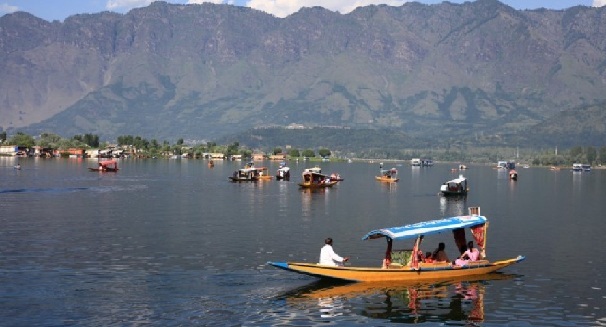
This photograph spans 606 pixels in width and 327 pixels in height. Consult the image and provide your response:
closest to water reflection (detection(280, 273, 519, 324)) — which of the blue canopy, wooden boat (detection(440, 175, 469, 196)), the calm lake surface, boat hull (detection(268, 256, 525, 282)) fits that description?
the calm lake surface

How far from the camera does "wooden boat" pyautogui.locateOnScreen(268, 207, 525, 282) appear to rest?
61.0 m

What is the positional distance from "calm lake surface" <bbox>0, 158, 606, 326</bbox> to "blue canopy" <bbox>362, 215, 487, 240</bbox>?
422cm

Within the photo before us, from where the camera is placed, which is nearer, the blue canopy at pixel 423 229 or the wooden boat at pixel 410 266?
the wooden boat at pixel 410 266

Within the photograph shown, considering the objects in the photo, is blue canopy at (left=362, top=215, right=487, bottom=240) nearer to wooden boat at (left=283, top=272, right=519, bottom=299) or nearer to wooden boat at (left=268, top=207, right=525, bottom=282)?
wooden boat at (left=268, top=207, right=525, bottom=282)

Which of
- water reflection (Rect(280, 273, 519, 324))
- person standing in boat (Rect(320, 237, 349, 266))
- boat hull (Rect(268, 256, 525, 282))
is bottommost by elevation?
water reflection (Rect(280, 273, 519, 324))

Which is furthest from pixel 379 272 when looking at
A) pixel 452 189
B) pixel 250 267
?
pixel 452 189

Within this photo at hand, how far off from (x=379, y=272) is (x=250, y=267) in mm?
12664

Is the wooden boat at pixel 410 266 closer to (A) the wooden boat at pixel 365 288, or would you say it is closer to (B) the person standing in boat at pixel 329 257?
(A) the wooden boat at pixel 365 288

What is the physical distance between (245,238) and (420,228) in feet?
95.4

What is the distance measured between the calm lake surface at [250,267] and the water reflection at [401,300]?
130 mm

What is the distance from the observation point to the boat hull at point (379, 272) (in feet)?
199

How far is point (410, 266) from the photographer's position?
207ft

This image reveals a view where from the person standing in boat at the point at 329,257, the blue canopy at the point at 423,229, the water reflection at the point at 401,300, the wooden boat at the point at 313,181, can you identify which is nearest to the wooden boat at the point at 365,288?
the water reflection at the point at 401,300

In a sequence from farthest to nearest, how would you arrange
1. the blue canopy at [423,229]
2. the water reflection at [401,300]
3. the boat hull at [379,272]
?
Result: 1. the blue canopy at [423,229]
2. the boat hull at [379,272]
3. the water reflection at [401,300]
